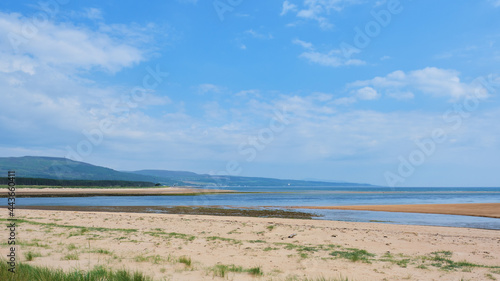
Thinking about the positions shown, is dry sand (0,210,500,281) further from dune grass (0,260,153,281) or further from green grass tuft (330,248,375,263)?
dune grass (0,260,153,281)

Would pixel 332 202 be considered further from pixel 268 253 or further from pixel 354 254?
pixel 268 253

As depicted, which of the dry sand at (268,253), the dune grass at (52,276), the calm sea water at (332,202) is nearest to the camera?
the dune grass at (52,276)

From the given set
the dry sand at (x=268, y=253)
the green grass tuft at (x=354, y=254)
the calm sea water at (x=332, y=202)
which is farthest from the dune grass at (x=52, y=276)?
the calm sea water at (x=332, y=202)

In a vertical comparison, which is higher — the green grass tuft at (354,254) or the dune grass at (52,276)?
the dune grass at (52,276)

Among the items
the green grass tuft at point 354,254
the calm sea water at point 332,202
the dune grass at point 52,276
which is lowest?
the calm sea water at point 332,202

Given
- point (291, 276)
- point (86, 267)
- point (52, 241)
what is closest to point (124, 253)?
point (86, 267)

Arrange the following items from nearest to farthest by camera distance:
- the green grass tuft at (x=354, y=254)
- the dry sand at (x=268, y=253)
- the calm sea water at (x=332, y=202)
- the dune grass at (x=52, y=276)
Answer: the dune grass at (x=52, y=276) < the dry sand at (x=268, y=253) < the green grass tuft at (x=354, y=254) < the calm sea water at (x=332, y=202)

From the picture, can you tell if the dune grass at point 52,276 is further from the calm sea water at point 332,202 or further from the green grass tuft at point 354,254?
the calm sea water at point 332,202

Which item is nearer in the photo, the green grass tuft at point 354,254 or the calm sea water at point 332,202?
the green grass tuft at point 354,254

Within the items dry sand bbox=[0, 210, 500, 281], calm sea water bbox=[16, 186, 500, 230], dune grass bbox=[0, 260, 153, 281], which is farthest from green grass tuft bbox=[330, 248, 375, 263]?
calm sea water bbox=[16, 186, 500, 230]

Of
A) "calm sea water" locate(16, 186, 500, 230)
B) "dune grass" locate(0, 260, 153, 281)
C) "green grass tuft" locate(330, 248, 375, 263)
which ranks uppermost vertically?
"dune grass" locate(0, 260, 153, 281)

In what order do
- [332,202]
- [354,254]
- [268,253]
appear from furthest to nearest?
[332,202]
[268,253]
[354,254]

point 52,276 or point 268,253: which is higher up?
point 52,276

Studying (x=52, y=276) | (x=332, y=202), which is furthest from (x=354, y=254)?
(x=332, y=202)
